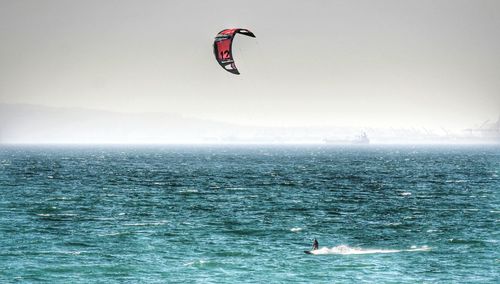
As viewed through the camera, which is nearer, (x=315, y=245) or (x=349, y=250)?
(x=315, y=245)

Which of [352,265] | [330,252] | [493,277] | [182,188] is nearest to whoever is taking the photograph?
[493,277]

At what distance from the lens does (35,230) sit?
2837 inches

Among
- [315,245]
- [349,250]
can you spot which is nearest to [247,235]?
[315,245]

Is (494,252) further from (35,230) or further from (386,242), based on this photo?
(35,230)

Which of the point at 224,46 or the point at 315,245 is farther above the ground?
the point at 224,46

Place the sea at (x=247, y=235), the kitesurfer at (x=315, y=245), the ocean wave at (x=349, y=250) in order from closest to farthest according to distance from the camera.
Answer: the sea at (x=247, y=235)
the kitesurfer at (x=315, y=245)
the ocean wave at (x=349, y=250)

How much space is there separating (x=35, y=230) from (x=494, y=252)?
44.6 metres

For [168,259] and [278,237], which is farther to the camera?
[278,237]

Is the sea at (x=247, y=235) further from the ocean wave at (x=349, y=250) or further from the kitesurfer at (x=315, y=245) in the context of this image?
the kitesurfer at (x=315, y=245)

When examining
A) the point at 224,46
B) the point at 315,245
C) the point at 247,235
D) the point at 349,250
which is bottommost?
the point at 349,250

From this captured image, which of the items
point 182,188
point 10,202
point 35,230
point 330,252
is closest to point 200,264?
point 330,252

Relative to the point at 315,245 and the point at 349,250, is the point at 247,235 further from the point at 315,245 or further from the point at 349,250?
the point at 349,250

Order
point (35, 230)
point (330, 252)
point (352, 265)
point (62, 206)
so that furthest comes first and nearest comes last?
1. point (62, 206)
2. point (35, 230)
3. point (330, 252)
4. point (352, 265)

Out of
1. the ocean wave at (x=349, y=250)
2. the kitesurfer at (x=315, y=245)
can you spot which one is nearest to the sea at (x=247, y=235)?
the ocean wave at (x=349, y=250)
